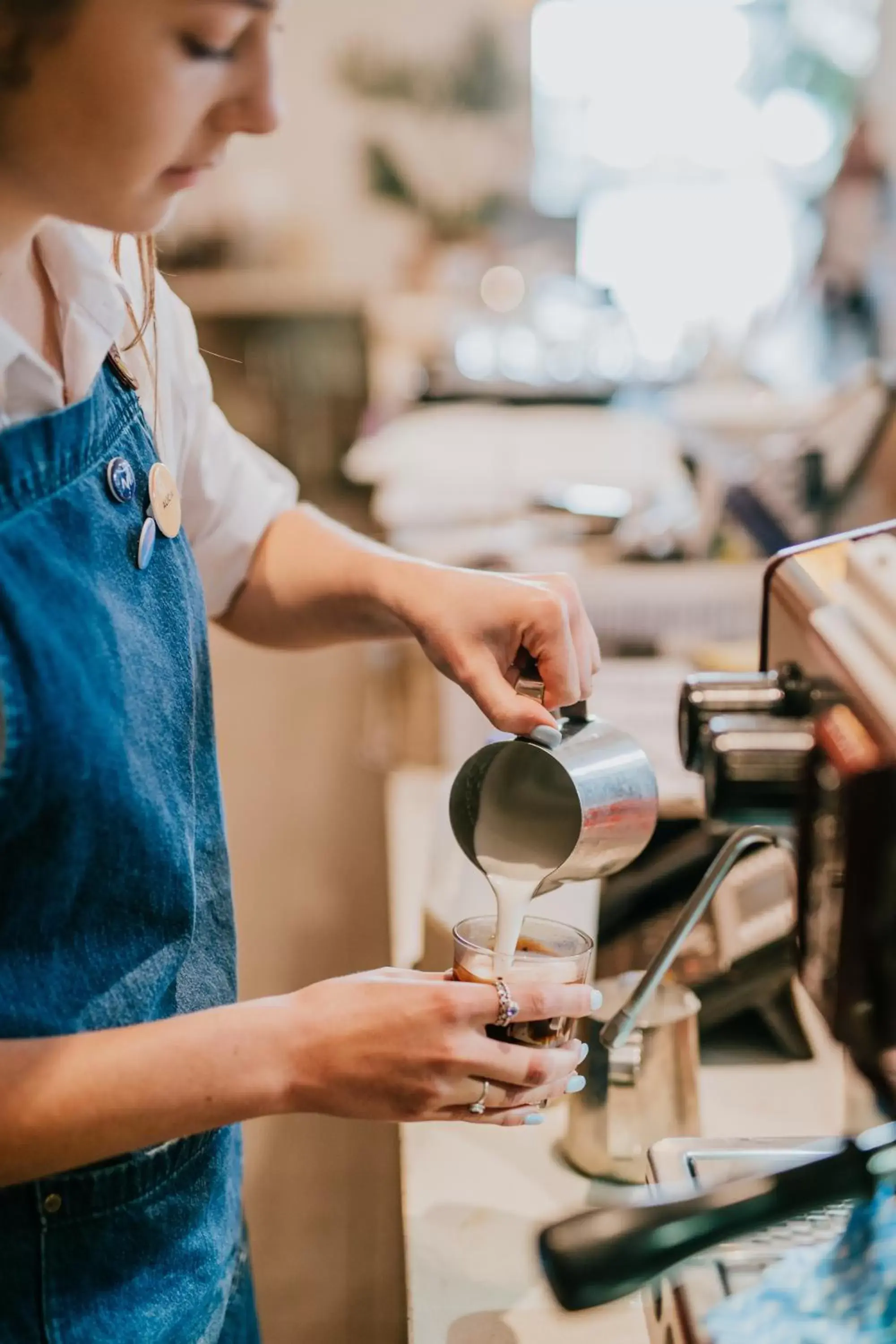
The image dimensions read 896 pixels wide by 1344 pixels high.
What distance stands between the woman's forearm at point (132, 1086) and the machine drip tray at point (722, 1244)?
0.23 metres

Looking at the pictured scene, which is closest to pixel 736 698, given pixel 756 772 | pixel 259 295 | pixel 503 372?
pixel 756 772

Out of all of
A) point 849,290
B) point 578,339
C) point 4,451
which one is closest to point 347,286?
point 578,339

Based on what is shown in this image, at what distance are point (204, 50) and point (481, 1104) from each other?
0.58 m

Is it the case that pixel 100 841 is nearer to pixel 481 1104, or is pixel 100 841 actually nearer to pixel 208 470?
pixel 481 1104

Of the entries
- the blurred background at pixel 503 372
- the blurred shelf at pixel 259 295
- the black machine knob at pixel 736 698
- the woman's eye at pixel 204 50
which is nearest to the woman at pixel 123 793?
the woman's eye at pixel 204 50

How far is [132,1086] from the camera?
0.68 metres

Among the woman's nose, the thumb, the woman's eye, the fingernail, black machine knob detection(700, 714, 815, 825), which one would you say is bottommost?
the fingernail

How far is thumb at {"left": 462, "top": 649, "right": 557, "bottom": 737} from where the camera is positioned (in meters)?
0.91

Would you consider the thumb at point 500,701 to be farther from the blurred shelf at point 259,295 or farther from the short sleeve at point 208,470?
the blurred shelf at point 259,295

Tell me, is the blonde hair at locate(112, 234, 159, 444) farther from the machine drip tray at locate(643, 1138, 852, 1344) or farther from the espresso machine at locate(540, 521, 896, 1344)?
the machine drip tray at locate(643, 1138, 852, 1344)

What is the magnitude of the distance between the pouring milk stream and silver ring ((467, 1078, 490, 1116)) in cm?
16

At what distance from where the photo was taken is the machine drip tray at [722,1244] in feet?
2.10

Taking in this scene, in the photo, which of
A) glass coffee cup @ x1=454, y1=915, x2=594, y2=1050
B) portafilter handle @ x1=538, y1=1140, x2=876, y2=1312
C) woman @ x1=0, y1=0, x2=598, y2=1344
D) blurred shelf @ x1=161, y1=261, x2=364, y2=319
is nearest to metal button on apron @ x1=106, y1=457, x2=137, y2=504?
woman @ x1=0, y1=0, x2=598, y2=1344

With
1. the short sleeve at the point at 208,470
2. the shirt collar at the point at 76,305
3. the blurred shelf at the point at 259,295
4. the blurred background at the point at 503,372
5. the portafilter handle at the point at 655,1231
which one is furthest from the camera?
the blurred shelf at the point at 259,295
